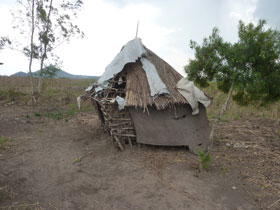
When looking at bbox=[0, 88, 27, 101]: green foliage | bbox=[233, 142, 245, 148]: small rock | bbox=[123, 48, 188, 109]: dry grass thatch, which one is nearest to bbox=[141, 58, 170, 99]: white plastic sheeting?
bbox=[123, 48, 188, 109]: dry grass thatch

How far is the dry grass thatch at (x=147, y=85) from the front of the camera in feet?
13.6

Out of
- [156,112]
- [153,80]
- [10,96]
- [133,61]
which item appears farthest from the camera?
[10,96]

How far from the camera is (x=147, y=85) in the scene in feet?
15.2

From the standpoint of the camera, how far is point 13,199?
105 inches

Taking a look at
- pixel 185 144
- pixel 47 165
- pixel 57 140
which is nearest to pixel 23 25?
pixel 57 140

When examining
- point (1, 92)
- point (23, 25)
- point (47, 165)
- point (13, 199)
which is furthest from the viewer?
point (1, 92)

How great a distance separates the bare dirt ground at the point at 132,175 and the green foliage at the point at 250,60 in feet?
5.42

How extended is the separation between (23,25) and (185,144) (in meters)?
11.3

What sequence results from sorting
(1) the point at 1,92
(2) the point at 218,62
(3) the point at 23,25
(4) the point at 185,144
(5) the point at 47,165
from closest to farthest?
1. (2) the point at 218,62
2. (5) the point at 47,165
3. (4) the point at 185,144
4. (3) the point at 23,25
5. (1) the point at 1,92

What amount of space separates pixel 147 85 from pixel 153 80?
21 centimetres

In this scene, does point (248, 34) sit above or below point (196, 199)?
above

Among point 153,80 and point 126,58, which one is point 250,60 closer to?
point 153,80

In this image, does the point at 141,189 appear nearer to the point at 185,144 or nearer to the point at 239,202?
the point at 239,202

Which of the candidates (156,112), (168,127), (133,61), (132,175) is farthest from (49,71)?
(132,175)
